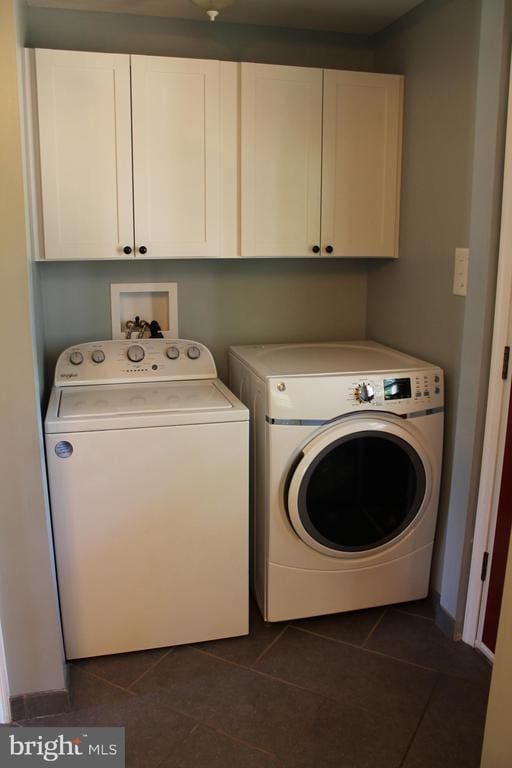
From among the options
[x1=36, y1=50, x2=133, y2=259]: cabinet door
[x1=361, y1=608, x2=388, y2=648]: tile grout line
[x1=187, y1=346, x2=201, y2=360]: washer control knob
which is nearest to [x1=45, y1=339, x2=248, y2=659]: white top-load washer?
[x1=187, y1=346, x2=201, y2=360]: washer control knob

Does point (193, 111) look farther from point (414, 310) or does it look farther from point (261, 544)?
point (261, 544)

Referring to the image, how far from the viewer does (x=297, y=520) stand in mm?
2346

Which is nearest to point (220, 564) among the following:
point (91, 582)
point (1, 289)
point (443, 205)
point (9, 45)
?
point (91, 582)

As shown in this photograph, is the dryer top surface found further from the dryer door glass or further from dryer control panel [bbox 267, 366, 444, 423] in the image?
the dryer door glass

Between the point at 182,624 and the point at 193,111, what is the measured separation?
188 cm

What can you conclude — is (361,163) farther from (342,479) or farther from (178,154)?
(342,479)

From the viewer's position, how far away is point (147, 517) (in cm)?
224

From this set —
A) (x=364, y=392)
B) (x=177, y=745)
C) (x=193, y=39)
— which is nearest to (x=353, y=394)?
(x=364, y=392)

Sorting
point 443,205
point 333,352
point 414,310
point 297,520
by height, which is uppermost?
point 443,205

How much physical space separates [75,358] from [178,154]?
887 millimetres

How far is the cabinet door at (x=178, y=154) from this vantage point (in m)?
2.44

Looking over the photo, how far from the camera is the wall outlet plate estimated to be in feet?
9.29

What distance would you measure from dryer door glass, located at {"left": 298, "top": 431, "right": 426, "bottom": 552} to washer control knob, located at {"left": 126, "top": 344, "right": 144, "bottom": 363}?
2.89 feet

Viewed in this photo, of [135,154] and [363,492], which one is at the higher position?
[135,154]
